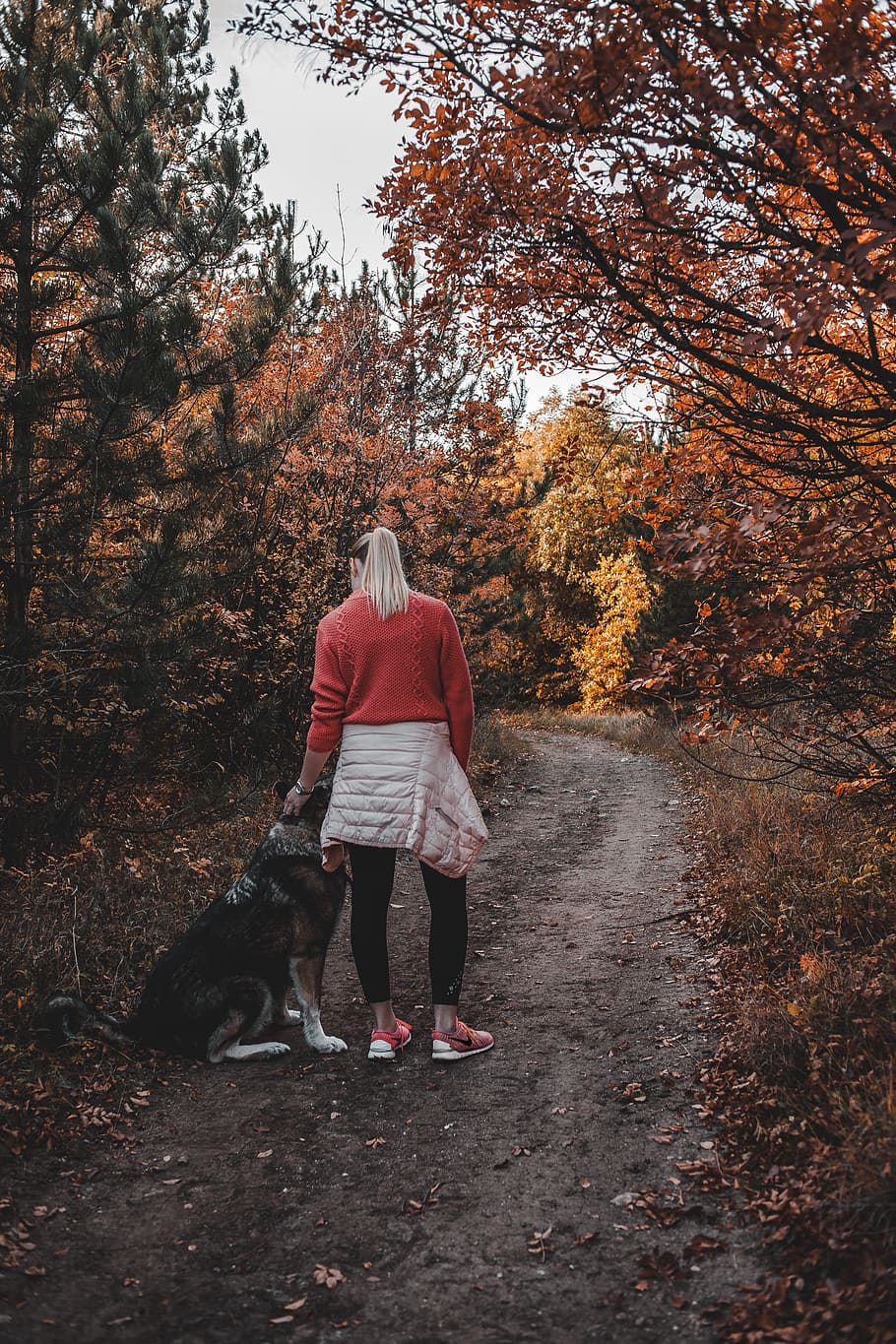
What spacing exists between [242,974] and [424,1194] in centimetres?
132

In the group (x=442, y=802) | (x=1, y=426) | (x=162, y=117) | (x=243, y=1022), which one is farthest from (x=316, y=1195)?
(x=162, y=117)

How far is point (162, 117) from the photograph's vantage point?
5.55 meters

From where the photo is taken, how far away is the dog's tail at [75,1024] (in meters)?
3.71

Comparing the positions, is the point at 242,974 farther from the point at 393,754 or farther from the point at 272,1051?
the point at 393,754

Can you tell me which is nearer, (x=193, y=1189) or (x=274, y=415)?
(x=193, y=1189)

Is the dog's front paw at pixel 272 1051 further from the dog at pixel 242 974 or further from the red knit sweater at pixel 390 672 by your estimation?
the red knit sweater at pixel 390 672

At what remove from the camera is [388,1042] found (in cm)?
379

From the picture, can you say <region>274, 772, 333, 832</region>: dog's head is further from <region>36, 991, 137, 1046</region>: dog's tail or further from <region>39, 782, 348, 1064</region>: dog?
<region>36, 991, 137, 1046</region>: dog's tail

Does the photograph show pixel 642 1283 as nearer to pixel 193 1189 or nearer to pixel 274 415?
pixel 193 1189

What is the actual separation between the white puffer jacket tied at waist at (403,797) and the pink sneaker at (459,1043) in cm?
73

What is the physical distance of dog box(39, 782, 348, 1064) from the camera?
147 inches

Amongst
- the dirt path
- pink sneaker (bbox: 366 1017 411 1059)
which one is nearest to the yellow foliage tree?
the dirt path

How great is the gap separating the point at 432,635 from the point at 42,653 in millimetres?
2976

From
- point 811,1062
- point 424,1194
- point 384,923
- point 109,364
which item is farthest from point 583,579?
point 424,1194
